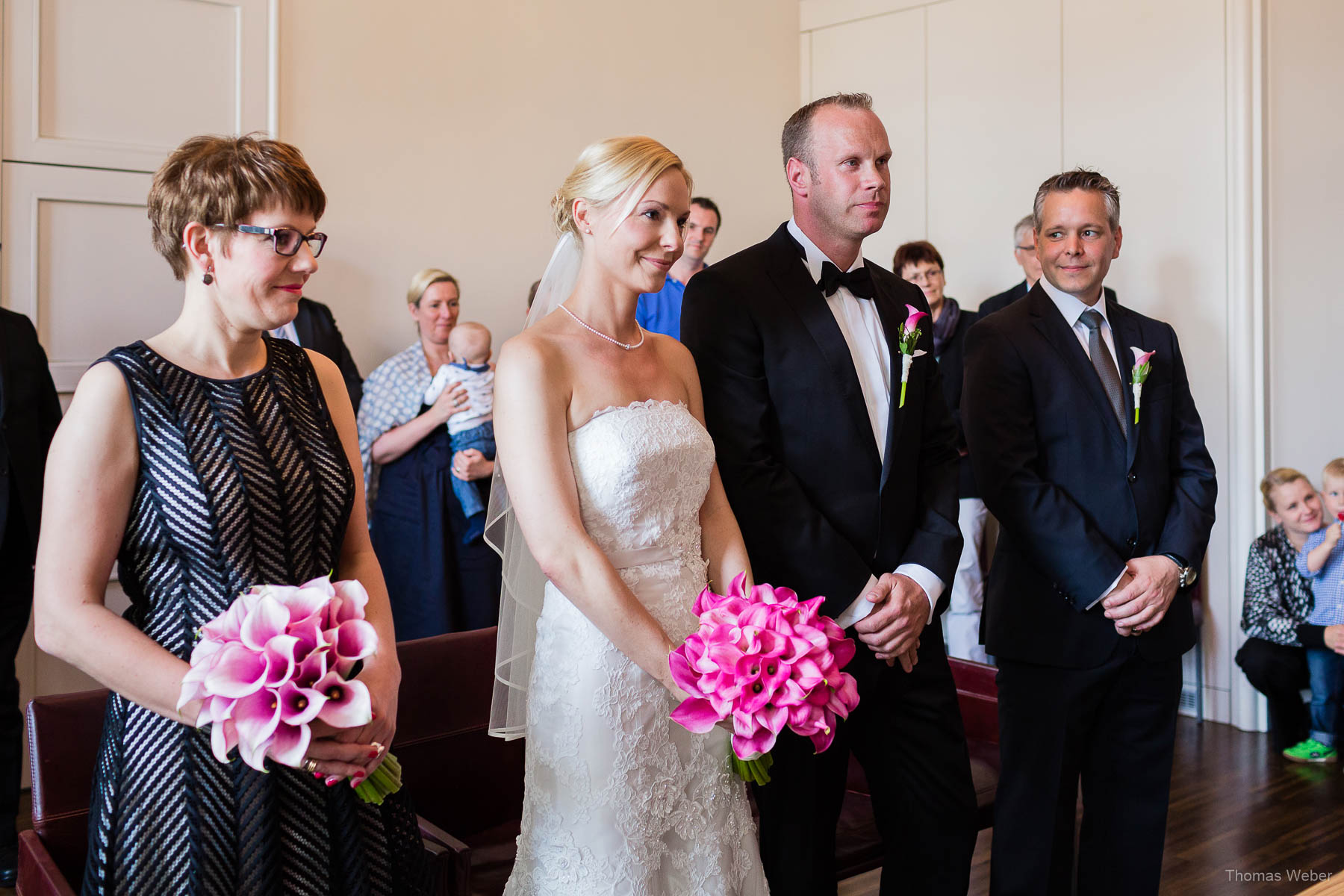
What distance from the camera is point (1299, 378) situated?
5.32 m

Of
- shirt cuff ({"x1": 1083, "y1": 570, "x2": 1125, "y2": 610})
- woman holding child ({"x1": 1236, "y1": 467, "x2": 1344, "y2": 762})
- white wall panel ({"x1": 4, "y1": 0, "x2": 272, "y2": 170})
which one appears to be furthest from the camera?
woman holding child ({"x1": 1236, "y1": 467, "x2": 1344, "y2": 762})

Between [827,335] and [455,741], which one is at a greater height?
[827,335]

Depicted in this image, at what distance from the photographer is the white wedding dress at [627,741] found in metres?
2.06

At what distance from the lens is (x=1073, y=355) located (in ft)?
9.64

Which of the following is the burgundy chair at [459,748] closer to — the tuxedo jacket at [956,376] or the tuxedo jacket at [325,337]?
the tuxedo jacket at [325,337]

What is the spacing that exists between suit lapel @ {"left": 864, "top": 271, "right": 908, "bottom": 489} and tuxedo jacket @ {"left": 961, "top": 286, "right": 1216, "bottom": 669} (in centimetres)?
37

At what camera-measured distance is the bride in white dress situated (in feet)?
6.72

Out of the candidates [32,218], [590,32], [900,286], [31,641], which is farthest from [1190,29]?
[31,641]

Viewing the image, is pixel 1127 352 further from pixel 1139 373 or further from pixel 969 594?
pixel 969 594

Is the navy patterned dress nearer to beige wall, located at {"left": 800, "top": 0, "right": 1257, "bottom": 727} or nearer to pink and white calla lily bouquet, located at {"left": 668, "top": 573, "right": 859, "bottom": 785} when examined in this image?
pink and white calla lily bouquet, located at {"left": 668, "top": 573, "right": 859, "bottom": 785}

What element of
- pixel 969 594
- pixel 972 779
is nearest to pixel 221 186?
pixel 972 779


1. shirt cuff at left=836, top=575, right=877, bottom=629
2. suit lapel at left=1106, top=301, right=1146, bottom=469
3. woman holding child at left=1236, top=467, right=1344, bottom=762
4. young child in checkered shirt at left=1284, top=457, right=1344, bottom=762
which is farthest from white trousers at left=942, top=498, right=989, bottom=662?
shirt cuff at left=836, top=575, right=877, bottom=629

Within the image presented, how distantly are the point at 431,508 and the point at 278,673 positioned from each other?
3476 millimetres

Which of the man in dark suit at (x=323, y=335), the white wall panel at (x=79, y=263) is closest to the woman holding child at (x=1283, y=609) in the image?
the man in dark suit at (x=323, y=335)
